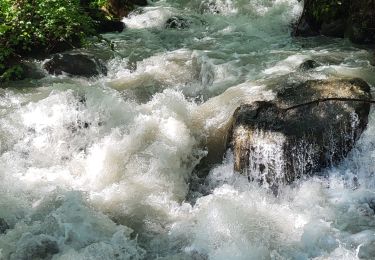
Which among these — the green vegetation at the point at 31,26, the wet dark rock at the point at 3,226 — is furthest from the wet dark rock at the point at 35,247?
the green vegetation at the point at 31,26

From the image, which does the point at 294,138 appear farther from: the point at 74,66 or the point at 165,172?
the point at 74,66

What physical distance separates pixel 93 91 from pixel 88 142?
974 millimetres

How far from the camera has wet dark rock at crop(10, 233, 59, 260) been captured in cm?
527

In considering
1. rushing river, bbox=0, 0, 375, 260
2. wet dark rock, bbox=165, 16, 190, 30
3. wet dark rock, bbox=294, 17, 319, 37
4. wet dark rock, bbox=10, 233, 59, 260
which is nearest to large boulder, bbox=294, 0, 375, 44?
wet dark rock, bbox=294, 17, 319, 37

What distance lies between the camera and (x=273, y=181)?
251 inches

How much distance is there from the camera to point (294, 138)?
6484 mm

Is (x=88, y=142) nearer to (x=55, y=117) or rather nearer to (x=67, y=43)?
(x=55, y=117)

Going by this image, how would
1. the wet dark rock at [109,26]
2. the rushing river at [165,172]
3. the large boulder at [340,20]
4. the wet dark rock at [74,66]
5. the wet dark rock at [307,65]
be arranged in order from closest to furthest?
1. the rushing river at [165,172]
2. the wet dark rock at [307,65]
3. the wet dark rock at [74,66]
4. the large boulder at [340,20]
5. the wet dark rock at [109,26]

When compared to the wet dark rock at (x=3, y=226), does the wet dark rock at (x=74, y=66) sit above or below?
above

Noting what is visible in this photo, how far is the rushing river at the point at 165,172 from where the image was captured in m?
5.41

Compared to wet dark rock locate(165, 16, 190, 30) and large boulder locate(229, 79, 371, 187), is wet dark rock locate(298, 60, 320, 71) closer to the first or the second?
large boulder locate(229, 79, 371, 187)

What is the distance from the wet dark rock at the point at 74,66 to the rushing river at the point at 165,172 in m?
0.20

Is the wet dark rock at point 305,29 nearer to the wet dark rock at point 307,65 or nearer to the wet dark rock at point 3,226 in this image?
the wet dark rock at point 307,65

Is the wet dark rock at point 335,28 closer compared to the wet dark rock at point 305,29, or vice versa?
the wet dark rock at point 335,28
